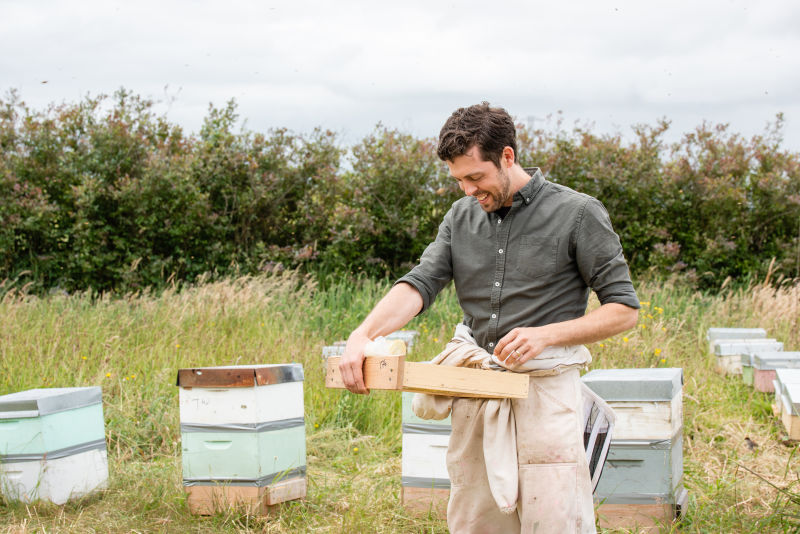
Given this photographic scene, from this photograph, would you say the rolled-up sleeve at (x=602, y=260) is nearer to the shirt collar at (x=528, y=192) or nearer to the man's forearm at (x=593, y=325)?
the man's forearm at (x=593, y=325)

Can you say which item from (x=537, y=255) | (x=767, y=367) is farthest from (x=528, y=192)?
(x=767, y=367)

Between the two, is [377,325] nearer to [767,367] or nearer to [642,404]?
[642,404]

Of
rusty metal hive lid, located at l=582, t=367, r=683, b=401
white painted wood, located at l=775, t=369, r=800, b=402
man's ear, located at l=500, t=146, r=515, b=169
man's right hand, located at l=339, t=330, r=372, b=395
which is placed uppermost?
man's ear, located at l=500, t=146, r=515, b=169

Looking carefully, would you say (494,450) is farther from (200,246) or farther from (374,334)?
(200,246)

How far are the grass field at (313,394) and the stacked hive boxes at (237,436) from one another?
0.40ft

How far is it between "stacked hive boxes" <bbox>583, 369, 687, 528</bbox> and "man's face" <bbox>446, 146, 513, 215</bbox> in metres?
1.65

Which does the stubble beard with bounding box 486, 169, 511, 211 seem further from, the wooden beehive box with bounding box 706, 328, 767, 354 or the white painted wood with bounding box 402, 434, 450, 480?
the wooden beehive box with bounding box 706, 328, 767, 354

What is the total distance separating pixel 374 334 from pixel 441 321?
545 cm

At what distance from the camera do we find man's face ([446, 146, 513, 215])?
2447mm

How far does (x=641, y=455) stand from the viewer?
12.4 feet

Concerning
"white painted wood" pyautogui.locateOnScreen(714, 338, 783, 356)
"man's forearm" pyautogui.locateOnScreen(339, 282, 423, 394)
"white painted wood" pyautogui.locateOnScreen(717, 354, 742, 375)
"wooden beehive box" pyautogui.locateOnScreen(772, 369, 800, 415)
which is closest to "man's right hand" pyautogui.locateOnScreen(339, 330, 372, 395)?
"man's forearm" pyautogui.locateOnScreen(339, 282, 423, 394)

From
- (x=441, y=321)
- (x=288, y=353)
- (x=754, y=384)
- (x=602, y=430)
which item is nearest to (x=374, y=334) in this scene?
(x=602, y=430)

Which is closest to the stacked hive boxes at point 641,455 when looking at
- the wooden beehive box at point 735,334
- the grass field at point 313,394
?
the grass field at point 313,394

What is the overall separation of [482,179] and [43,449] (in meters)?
3.11
